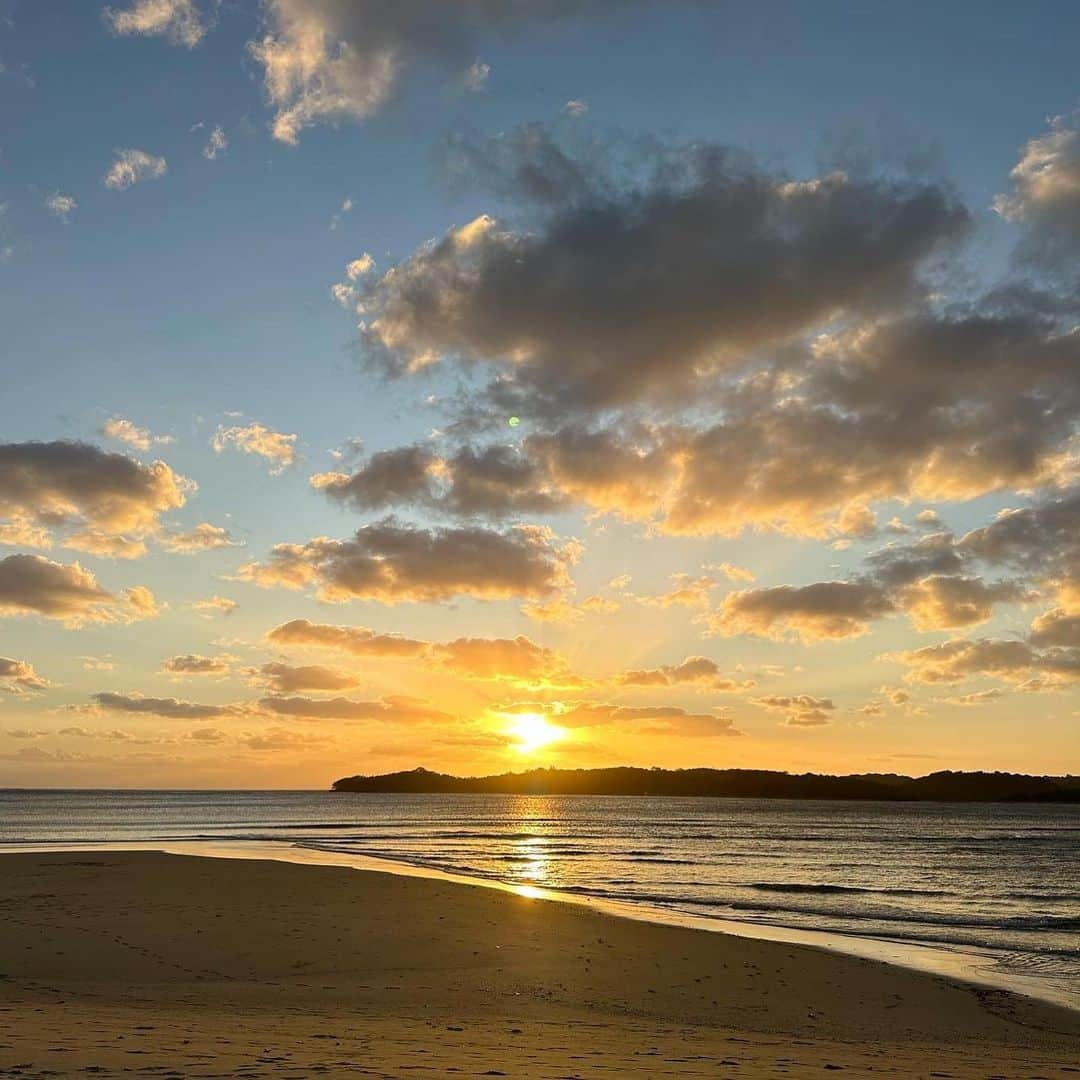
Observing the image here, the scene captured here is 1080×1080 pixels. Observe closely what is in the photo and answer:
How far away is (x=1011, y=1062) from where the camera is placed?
50.2 feet

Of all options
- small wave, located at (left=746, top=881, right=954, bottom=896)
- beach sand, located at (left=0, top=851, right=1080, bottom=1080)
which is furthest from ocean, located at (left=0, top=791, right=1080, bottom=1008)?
beach sand, located at (left=0, top=851, right=1080, bottom=1080)

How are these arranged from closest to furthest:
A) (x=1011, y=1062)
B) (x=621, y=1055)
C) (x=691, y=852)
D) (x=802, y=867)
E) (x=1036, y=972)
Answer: (x=621, y=1055)
(x=1011, y=1062)
(x=1036, y=972)
(x=802, y=867)
(x=691, y=852)

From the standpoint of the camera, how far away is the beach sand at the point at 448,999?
1222cm

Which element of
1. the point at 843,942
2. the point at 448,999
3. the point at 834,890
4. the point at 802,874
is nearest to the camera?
the point at 448,999

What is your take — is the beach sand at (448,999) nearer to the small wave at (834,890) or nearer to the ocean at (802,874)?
the ocean at (802,874)

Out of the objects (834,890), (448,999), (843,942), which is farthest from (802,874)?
(448,999)

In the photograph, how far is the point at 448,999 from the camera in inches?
719

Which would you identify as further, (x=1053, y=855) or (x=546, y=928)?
(x=1053, y=855)

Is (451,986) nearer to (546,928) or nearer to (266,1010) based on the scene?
(266,1010)

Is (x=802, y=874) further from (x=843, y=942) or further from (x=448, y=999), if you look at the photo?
(x=448, y=999)

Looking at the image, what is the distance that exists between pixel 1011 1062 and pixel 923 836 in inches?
3913

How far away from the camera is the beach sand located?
12.2m

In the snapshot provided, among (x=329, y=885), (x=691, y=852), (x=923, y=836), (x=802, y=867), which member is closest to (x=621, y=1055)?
(x=329, y=885)

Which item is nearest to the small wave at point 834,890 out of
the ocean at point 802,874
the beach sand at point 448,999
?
the ocean at point 802,874
